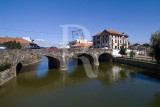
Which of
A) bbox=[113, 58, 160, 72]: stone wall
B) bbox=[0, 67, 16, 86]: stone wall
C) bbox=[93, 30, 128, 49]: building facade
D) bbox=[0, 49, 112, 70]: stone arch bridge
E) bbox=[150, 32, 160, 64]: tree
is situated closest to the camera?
bbox=[0, 67, 16, 86]: stone wall

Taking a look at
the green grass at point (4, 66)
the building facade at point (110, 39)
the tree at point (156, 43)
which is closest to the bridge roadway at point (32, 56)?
the green grass at point (4, 66)

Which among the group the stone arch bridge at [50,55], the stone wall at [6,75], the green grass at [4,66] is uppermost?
the stone arch bridge at [50,55]

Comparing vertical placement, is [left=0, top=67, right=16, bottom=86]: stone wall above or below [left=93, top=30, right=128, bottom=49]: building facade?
below

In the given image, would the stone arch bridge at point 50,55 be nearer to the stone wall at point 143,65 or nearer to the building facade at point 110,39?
the stone wall at point 143,65

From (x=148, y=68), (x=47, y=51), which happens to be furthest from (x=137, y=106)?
(x=47, y=51)

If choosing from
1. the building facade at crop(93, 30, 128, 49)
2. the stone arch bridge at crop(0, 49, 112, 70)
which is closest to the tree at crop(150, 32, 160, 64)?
the stone arch bridge at crop(0, 49, 112, 70)

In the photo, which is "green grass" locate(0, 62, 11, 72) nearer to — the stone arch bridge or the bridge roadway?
the bridge roadway

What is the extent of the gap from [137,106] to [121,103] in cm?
163

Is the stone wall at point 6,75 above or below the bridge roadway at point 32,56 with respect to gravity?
below

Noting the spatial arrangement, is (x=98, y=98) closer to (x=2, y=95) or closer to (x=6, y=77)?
(x=2, y=95)

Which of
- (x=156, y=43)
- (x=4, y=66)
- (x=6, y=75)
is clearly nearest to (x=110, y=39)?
(x=156, y=43)

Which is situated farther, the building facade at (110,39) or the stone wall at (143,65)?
the building facade at (110,39)

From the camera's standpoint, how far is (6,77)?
18484mm

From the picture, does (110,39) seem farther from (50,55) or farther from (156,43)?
(50,55)
